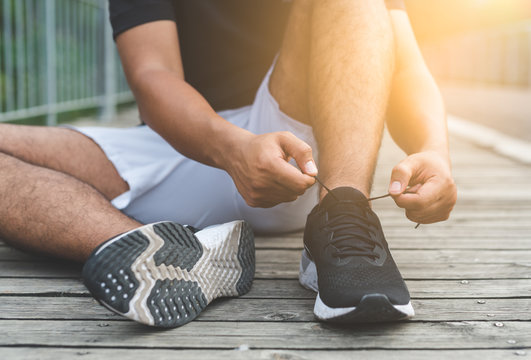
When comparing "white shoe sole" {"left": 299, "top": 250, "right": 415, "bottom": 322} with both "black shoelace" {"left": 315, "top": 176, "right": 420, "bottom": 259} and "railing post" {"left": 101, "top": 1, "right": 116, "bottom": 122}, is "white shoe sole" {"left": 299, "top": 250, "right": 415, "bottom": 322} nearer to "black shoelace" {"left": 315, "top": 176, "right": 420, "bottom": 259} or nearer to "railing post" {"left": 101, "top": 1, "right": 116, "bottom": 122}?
"black shoelace" {"left": 315, "top": 176, "right": 420, "bottom": 259}

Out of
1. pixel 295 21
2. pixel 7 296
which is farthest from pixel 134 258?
pixel 295 21

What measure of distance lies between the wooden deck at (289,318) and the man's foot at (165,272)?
0.12ft

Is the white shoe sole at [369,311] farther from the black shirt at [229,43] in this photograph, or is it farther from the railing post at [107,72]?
the railing post at [107,72]

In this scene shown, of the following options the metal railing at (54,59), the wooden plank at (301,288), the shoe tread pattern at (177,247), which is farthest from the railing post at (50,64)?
the shoe tread pattern at (177,247)

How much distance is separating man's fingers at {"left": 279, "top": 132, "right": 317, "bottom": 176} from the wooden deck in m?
0.26

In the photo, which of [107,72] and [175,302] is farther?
[107,72]

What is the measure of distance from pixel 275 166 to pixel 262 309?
0.94 feet

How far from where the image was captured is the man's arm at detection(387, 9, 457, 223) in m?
1.01

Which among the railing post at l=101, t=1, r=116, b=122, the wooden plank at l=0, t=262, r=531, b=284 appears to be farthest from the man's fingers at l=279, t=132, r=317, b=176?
the railing post at l=101, t=1, r=116, b=122

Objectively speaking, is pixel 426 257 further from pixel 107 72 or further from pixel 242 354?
pixel 107 72

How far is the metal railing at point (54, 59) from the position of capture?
3.66 meters

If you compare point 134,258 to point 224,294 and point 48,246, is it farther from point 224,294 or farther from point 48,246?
point 48,246

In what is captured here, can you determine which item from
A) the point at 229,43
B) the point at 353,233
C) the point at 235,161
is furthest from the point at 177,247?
the point at 229,43

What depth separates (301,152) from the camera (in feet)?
3.22
